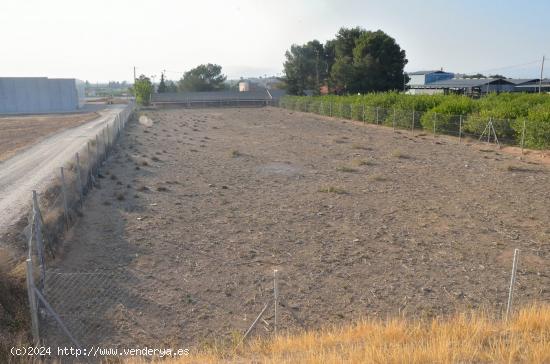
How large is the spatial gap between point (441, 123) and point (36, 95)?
6605cm

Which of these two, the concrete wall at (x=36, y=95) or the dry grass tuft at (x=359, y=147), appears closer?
the dry grass tuft at (x=359, y=147)

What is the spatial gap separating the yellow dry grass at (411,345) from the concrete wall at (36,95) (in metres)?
77.1

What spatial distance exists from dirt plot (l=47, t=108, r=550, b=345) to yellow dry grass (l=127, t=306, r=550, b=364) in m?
1.11

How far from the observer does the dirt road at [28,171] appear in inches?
556

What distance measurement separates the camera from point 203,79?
11962 centimetres

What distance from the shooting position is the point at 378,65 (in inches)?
2525

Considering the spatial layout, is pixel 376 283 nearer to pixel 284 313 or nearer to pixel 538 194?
pixel 284 313

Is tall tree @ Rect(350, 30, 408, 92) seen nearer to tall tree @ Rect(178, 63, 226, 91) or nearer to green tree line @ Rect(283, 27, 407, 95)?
green tree line @ Rect(283, 27, 407, 95)

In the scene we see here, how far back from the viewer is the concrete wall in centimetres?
7256

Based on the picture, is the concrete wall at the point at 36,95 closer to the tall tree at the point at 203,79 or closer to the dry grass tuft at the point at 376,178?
the tall tree at the point at 203,79

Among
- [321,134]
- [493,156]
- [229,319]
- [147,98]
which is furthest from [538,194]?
[147,98]

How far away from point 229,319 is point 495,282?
5.16 metres

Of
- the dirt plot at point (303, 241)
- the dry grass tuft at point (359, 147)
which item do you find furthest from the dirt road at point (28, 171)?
the dry grass tuft at point (359, 147)

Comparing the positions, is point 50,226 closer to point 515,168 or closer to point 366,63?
point 515,168
